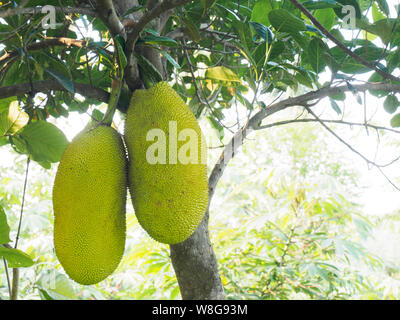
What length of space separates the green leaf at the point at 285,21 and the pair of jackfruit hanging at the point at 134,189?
0.70 feet

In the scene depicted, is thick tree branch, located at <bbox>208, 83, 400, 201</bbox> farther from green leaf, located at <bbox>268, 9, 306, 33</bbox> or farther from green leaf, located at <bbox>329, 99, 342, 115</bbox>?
green leaf, located at <bbox>268, 9, 306, 33</bbox>

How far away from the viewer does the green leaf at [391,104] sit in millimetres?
888

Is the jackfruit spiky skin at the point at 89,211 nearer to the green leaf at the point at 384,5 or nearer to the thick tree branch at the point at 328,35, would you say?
the thick tree branch at the point at 328,35

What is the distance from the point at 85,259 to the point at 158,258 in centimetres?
106

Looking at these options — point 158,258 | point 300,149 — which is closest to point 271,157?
point 300,149

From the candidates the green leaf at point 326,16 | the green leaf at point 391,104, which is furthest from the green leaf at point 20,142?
the green leaf at point 391,104

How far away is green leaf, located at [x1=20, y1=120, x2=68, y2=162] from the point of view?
0.80 meters

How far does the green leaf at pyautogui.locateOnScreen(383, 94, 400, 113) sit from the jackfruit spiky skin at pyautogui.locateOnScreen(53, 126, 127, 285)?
65 centimetres

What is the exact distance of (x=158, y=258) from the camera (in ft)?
5.41

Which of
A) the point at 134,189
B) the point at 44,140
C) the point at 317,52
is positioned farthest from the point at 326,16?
the point at 44,140

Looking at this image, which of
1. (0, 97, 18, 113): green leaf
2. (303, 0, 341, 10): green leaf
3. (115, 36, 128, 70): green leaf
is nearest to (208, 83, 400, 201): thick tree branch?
(303, 0, 341, 10): green leaf

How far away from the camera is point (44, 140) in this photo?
83cm

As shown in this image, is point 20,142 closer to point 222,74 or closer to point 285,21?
point 222,74
